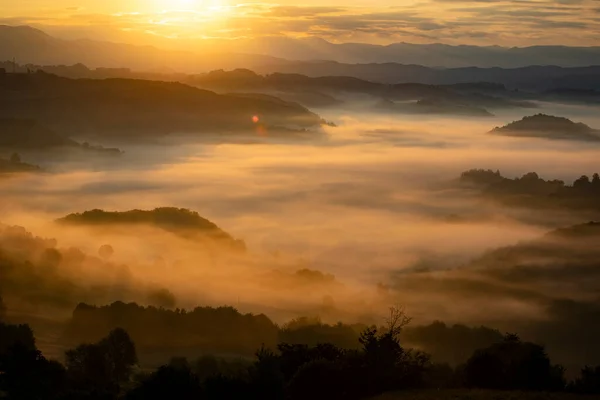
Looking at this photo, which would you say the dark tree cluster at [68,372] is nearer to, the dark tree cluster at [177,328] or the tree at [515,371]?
the tree at [515,371]

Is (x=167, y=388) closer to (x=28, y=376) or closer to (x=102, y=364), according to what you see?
(x=28, y=376)

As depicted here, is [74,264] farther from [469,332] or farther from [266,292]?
[469,332]

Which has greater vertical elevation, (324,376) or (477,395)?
(324,376)

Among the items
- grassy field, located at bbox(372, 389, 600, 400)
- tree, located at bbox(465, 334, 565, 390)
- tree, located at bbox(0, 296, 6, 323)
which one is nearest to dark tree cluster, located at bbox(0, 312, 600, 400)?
tree, located at bbox(465, 334, 565, 390)

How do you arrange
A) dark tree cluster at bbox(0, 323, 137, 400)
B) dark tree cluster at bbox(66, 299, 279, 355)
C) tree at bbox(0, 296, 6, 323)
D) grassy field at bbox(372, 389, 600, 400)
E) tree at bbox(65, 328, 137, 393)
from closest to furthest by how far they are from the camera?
grassy field at bbox(372, 389, 600, 400), dark tree cluster at bbox(0, 323, 137, 400), tree at bbox(65, 328, 137, 393), dark tree cluster at bbox(66, 299, 279, 355), tree at bbox(0, 296, 6, 323)

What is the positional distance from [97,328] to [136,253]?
83388 millimetres

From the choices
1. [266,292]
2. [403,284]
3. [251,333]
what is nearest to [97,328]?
[251,333]

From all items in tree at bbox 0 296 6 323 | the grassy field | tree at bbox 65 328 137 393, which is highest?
tree at bbox 0 296 6 323

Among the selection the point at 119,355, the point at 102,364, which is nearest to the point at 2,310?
the point at 119,355

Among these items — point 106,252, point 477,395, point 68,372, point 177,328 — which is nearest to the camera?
point 477,395

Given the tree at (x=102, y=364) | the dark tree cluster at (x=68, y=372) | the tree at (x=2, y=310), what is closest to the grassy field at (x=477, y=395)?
the dark tree cluster at (x=68, y=372)


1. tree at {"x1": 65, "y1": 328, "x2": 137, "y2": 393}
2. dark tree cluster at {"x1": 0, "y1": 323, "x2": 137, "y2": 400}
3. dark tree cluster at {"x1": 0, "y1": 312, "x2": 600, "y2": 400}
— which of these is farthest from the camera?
tree at {"x1": 65, "y1": 328, "x2": 137, "y2": 393}

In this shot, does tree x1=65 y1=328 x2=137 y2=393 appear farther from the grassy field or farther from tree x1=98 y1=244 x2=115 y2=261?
tree x1=98 y1=244 x2=115 y2=261

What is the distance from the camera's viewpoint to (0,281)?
11275cm
